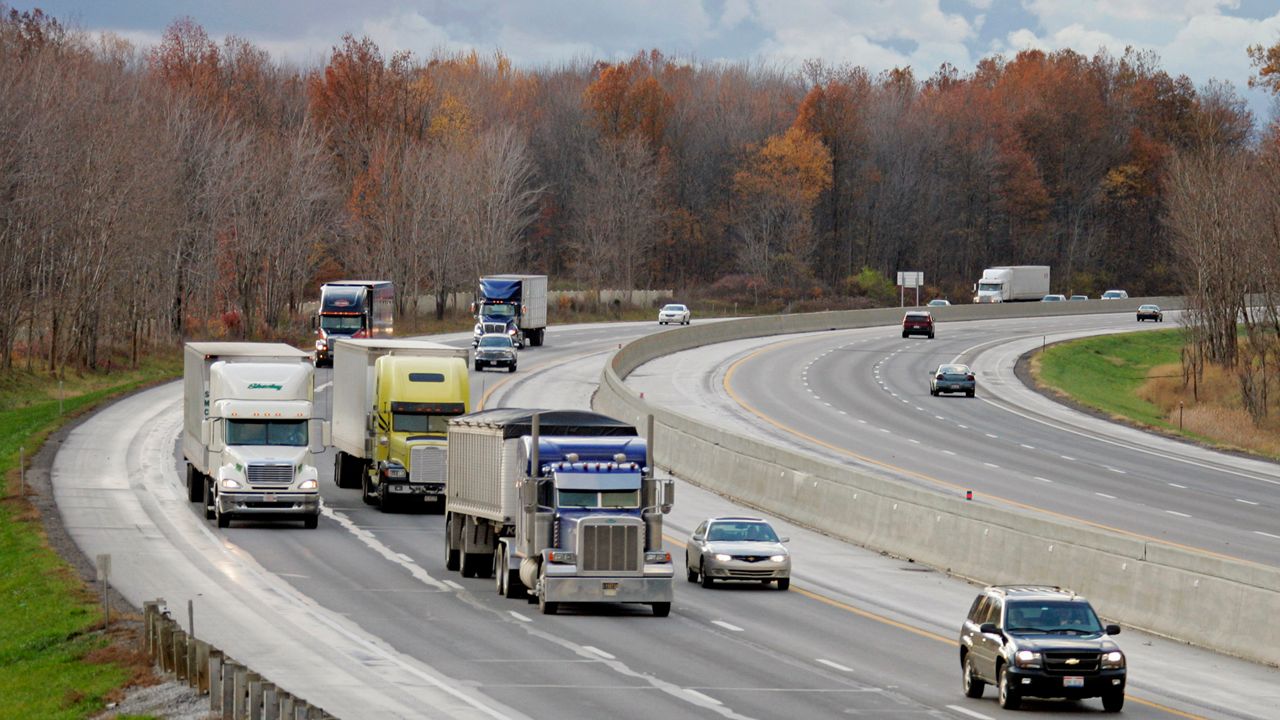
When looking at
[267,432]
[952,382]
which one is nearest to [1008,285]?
[952,382]

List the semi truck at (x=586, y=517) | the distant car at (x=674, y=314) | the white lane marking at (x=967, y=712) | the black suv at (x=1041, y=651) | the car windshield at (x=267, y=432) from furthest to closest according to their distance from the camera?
the distant car at (x=674, y=314), the car windshield at (x=267, y=432), the semi truck at (x=586, y=517), the black suv at (x=1041, y=651), the white lane marking at (x=967, y=712)

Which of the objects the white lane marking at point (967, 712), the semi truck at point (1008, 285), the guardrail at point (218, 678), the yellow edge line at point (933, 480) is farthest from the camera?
the semi truck at point (1008, 285)

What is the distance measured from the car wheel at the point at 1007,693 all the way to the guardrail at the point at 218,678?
827 cm

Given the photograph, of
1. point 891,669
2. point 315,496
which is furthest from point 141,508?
point 891,669

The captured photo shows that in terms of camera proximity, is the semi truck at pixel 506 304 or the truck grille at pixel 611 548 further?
the semi truck at pixel 506 304

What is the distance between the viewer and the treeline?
82750 millimetres

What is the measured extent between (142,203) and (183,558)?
181 feet

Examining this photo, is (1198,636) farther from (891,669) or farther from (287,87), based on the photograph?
(287,87)

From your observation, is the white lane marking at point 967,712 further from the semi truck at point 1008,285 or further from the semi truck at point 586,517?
the semi truck at point 1008,285

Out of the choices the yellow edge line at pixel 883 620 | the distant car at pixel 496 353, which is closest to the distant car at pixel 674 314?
the distant car at pixel 496 353

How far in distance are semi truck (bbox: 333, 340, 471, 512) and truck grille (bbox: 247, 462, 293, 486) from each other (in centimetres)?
377

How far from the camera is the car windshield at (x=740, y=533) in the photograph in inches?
1284

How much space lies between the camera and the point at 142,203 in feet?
281

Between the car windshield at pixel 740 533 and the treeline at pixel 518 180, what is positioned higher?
the treeline at pixel 518 180
